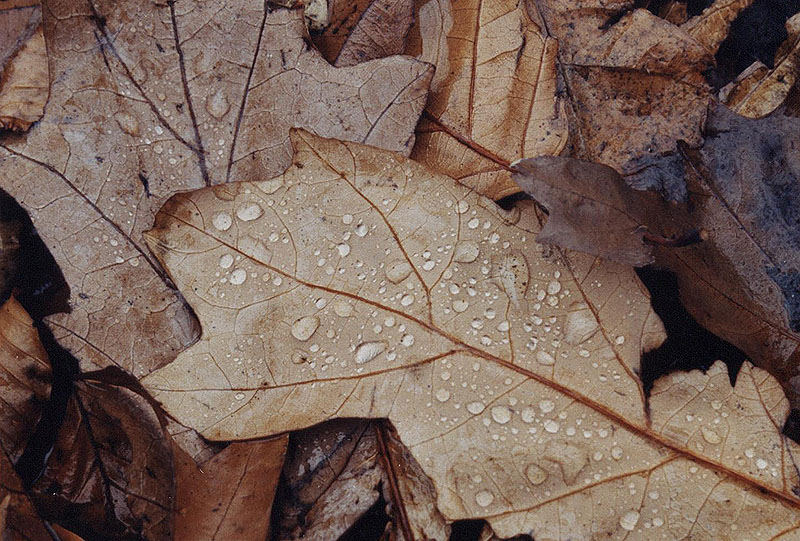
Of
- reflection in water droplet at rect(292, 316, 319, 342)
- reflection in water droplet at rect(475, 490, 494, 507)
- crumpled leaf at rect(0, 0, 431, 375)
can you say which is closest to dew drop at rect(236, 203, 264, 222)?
crumpled leaf at rect(0, 0, 431, 375)

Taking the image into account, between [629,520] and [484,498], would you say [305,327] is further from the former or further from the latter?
[629,520]

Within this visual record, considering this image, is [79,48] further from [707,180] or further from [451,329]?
[707,180]

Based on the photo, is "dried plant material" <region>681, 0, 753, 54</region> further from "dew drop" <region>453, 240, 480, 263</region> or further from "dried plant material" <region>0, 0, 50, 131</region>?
"dried plant material" <region>0, 0, 50, 131</region>

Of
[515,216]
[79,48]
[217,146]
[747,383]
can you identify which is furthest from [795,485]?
[79,48]

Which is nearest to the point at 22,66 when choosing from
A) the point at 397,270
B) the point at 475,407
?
the point at 397,270

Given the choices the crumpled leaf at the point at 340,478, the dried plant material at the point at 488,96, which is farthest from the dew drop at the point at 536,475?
the dried plant material at the point at 488,96
